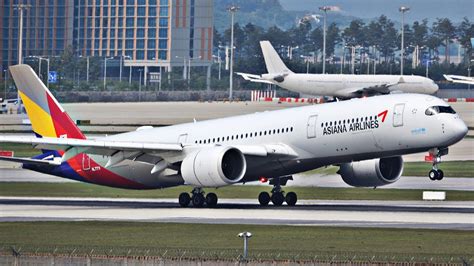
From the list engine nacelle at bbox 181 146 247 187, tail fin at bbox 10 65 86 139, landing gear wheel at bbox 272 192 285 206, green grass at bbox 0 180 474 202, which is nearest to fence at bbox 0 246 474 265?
engine nacelle at bbox 181 146 247 187

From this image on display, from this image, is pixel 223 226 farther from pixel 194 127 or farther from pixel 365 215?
pixel 194 127

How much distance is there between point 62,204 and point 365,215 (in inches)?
622

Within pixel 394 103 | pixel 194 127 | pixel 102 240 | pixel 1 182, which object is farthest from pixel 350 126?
pixel 1 182

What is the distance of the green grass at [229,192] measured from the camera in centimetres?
6762

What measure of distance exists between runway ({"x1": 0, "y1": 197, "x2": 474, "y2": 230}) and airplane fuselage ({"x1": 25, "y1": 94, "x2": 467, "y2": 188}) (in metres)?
1.53

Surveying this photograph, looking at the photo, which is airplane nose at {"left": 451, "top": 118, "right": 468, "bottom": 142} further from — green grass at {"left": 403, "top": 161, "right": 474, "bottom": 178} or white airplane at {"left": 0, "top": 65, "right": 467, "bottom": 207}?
green grass at {"left": 403, "top": 161, "right": 474, "bottom": 178}

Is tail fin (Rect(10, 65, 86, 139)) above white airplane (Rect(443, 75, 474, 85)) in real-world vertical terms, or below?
below

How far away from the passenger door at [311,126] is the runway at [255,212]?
126 inches

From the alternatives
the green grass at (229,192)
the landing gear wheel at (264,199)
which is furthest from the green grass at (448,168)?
the landing gear wheel at (264,199)

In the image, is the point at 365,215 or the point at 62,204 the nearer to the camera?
the point at 365,215

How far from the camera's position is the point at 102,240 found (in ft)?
139

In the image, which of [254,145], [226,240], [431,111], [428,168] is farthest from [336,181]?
[226,240]

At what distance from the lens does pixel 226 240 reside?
1683 inches

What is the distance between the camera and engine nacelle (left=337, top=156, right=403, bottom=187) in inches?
2419
